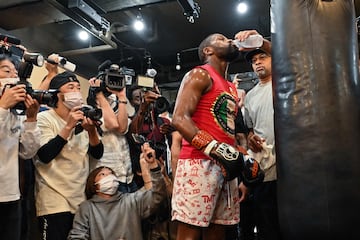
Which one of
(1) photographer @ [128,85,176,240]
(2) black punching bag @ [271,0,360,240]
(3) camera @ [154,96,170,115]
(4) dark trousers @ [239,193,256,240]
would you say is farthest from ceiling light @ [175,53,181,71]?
(2) black punching bag @ [271,0,360,240]

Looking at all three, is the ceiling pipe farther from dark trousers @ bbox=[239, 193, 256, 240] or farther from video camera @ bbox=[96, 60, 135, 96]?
dark trousers @ bbox=[239, 193, 256, 240]

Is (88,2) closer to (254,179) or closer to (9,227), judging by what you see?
(9,227)

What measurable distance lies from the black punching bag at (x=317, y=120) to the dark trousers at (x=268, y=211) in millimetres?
721

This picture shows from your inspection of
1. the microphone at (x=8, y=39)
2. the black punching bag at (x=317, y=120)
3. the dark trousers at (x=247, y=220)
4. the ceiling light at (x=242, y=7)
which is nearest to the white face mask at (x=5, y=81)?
the microphone at (x=8, y=39)

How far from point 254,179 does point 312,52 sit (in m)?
0.68

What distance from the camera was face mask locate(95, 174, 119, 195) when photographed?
2.61 m

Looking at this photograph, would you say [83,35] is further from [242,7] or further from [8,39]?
[8,39]

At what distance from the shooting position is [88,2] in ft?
12.6

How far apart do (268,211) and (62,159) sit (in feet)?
4.19

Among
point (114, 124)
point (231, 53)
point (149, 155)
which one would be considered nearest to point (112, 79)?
point (114, 124)

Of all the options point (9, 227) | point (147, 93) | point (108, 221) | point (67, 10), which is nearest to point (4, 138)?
point (9, 227)

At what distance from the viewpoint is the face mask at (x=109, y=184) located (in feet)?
8.58

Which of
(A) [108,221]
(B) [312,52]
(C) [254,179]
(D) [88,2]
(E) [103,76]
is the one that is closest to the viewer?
(B) [312,52]

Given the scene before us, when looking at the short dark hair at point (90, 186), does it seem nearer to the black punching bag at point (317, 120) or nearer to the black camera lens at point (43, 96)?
the black camera lens at point (43, 96)
